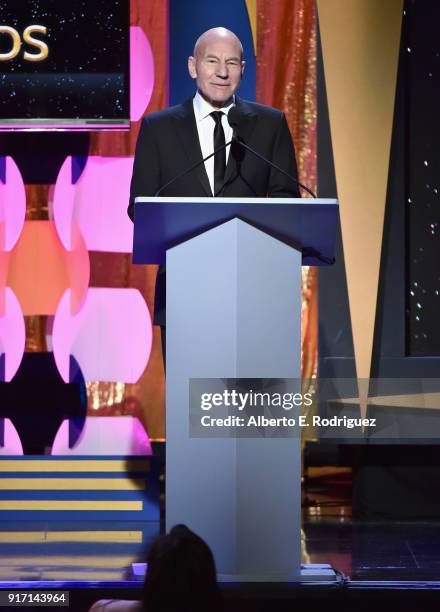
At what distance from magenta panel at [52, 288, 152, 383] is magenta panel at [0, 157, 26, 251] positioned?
364 millimetres

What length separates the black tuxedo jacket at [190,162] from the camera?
325cm

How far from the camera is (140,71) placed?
5.06m

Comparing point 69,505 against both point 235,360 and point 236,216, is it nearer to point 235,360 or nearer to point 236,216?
point 235,360

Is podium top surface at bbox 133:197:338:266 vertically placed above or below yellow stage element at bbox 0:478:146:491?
above

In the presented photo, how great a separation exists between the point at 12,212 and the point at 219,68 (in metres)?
1.98

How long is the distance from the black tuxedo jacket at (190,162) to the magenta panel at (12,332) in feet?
6.17

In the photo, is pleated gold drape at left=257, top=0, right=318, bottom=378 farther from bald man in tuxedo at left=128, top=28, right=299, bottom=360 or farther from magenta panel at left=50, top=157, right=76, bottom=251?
bald man in tuxedo at left=128, top=28, right=299, bottom=360

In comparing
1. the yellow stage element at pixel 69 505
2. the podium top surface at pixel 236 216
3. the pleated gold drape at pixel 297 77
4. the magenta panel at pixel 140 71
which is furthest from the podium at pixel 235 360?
the magenta panel at pixel 140 71

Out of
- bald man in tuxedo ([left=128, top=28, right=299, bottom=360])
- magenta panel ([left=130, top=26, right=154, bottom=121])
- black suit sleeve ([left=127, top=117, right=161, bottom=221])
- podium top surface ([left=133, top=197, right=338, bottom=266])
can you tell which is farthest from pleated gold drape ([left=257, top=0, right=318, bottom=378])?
podium top surface ([left=133, top=197, right=338, bottom=266])

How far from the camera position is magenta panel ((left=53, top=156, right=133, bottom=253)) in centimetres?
505

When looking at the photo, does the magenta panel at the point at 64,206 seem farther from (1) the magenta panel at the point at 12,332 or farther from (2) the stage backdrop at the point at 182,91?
(1) the magenta panel at the point at 12,332

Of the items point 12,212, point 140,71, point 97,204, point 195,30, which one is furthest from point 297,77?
point 12,212

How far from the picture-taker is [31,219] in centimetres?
505

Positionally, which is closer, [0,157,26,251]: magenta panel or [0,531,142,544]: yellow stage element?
[0,531,142,544]: yellow stage element
